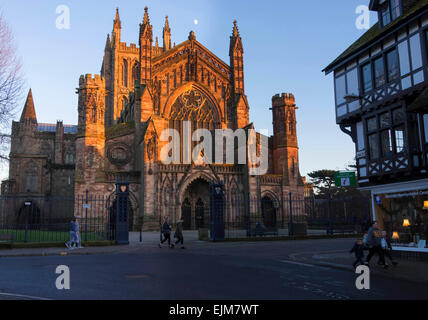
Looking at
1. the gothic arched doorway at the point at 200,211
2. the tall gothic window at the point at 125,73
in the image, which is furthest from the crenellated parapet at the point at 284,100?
the tall gothic window at the point at 125,73

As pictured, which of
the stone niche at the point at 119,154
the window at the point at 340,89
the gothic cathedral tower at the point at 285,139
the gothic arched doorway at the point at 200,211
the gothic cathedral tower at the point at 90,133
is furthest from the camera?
the gothic cathedral tower at the point at 285,139

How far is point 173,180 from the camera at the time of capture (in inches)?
1416

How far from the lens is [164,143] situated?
3831 cm

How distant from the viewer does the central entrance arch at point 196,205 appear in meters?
38.4

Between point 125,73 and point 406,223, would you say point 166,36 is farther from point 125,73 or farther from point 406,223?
point 406,223

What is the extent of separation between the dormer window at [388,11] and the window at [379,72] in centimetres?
230

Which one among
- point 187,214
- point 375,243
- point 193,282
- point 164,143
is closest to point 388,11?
point 375,243

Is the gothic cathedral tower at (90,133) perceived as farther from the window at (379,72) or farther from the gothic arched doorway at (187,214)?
the window at (379,72)

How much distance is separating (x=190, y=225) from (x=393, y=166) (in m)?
26.1

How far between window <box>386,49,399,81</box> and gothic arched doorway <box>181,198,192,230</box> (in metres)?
25.9

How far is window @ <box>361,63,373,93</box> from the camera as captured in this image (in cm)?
1742

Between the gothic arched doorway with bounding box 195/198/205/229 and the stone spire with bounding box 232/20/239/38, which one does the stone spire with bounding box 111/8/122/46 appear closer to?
the stone spire with bounding box 232/20/239/38

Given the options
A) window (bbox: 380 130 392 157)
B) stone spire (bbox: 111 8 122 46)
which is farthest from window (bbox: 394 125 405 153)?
stone spire (bbox: 111 8 122 46)
